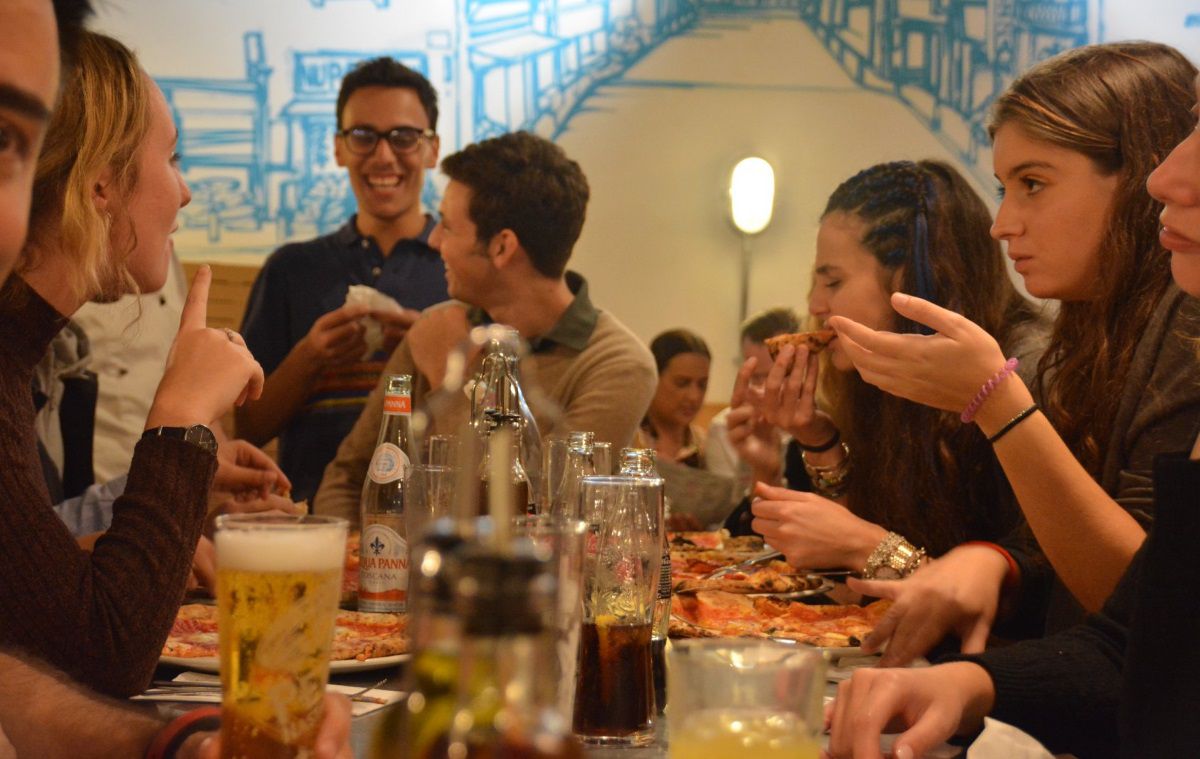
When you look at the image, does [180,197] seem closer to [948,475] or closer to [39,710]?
[39,710]

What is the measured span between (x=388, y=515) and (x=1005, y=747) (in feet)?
2.91

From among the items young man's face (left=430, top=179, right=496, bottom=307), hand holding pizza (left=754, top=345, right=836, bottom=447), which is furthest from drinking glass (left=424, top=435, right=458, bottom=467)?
young man's face (left=430, top=179, right=496, bottom=307)

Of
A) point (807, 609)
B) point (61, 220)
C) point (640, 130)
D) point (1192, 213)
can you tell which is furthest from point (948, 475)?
point (640, 130)

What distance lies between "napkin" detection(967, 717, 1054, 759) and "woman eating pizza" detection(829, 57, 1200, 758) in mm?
28

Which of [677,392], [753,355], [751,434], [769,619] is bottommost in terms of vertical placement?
[677,392]

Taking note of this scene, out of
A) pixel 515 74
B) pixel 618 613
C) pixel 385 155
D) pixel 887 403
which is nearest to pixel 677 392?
pixel 515 74

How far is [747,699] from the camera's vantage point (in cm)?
71

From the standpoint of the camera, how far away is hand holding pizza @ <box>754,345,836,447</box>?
2504mm

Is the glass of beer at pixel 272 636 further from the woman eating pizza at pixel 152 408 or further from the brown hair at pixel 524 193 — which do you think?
the brown hair at pixel 524 193

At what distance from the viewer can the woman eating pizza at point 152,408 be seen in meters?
1.23

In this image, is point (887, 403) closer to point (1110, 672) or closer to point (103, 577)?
point (1110, 672)

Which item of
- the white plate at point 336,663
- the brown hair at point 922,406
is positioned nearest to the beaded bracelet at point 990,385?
the brown hair at point 922,406

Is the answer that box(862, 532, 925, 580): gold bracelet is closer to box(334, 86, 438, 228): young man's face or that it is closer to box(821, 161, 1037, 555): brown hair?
box(821, 161, 1037, 555): brown hair

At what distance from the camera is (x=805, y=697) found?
2.35 feet
